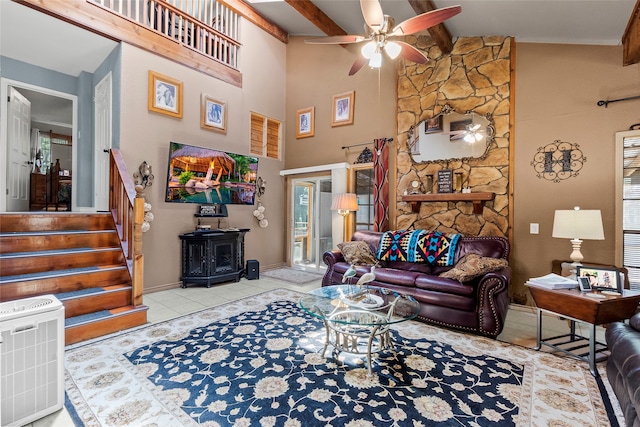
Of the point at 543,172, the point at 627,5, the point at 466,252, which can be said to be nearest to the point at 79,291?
the point at 466,252

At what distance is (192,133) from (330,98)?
2.67 m

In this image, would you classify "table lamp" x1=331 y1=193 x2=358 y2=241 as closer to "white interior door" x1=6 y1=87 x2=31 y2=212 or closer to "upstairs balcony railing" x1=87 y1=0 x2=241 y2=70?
"upstairs balcony railing" x1=87 y1=0 x2=241 y2=70

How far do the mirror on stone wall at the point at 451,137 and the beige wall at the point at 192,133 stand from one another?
304 centimetres

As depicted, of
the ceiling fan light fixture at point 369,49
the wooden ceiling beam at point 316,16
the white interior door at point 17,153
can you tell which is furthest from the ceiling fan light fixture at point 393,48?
the white interior door at point 17,153

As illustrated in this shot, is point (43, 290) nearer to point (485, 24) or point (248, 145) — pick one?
point (248, 145)

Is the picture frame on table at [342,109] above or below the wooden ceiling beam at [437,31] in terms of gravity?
below

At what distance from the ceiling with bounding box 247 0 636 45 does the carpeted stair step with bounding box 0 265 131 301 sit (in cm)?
459

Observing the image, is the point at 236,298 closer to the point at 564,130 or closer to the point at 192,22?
the point at 192,22

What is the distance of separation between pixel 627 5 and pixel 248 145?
205 inches

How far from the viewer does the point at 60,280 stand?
291 cm

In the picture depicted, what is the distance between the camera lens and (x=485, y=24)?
145 inches

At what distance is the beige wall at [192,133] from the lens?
4.21 meters

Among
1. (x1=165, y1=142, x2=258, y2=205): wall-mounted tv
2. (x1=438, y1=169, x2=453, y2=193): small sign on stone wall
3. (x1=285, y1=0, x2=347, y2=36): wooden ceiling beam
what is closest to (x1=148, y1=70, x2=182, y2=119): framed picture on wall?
(x1=165, y1=142, x2=258, y2=205): wall-mounted tv

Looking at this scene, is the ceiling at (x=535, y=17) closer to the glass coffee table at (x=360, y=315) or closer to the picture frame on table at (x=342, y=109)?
the picture frame on table at (x=342, y=109)
